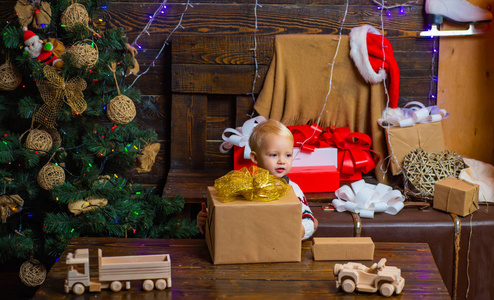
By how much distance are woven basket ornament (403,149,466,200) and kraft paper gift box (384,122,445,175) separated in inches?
2.2

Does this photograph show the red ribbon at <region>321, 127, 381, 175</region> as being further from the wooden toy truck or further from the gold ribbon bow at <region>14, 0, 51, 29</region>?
the wooden toy truck

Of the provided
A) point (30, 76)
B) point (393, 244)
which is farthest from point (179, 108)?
point (393, 244)

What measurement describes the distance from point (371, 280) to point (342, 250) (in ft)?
0.66

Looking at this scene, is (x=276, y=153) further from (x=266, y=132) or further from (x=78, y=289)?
(x=78, y=289)

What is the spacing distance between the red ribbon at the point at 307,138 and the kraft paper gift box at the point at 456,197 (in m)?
0.69

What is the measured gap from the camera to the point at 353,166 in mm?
3158

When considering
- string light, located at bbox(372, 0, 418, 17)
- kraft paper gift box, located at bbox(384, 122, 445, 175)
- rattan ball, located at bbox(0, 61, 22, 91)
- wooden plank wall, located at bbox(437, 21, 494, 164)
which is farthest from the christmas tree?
wooden plank wall, located at bbox(437, 21, 494, 164)

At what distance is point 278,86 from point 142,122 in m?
0.87

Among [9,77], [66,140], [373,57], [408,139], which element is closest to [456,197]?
[408,139]

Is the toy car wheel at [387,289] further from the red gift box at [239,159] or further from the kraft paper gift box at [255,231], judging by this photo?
the red gift box at [239,159]

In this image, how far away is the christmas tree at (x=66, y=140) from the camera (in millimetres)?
2484

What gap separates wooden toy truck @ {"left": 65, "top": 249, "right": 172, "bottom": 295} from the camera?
153 centimetres

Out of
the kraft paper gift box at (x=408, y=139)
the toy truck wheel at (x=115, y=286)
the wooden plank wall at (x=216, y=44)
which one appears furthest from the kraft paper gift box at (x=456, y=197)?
the toy truck wheel at (x=115, y=286)

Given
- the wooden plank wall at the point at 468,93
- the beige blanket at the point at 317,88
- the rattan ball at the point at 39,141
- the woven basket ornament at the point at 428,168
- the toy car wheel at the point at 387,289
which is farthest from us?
the wooden plank wall at the point at 468,93
